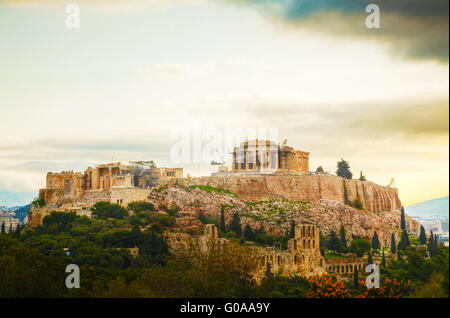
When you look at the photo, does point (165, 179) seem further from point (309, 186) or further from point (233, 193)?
point (309, 186)

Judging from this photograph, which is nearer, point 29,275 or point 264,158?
point 29,275

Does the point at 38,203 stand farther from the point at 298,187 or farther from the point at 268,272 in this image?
the point at 298,187

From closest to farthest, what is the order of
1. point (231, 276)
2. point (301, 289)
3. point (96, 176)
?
point (231, 276) → point (301, 289) → point (96, 176)

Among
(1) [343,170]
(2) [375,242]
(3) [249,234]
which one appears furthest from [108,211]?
(1) [343,170]

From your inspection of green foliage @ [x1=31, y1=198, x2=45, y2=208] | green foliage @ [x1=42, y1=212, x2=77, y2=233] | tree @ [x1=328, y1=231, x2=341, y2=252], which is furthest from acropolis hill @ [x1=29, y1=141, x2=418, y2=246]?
tree @ [x1=328, y1=231, x2=341, y2=252]
